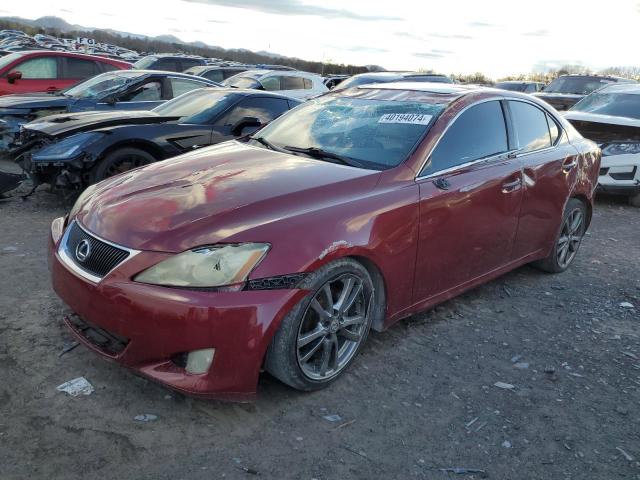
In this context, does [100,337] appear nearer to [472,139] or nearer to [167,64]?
[472,139]

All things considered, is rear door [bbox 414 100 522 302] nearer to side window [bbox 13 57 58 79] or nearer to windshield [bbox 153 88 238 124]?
windshield [bbox 153 88 238 124]

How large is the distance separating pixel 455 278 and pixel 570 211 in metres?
1.83

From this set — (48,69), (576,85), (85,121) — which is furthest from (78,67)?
(576,85)

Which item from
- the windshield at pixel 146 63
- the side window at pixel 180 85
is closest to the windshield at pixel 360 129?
the side window at pixel 180 85

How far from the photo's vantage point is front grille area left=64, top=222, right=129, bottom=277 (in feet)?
9.27

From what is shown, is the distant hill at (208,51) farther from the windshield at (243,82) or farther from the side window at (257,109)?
the side window at (257,109)

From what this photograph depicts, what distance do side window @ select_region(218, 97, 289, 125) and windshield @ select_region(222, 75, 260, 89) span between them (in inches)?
228

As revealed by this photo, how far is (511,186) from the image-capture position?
163 inches

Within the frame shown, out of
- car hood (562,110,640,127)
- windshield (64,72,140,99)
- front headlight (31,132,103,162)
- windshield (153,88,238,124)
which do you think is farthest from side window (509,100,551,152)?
windshield (64,72,140,99)

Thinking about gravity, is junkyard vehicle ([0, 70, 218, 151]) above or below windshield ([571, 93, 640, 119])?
below

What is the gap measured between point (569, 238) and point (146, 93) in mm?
6657

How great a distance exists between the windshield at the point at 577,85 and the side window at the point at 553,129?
12226 mm

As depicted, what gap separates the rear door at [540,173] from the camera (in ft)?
14.4

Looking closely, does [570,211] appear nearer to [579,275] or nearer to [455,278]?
[579,275]
